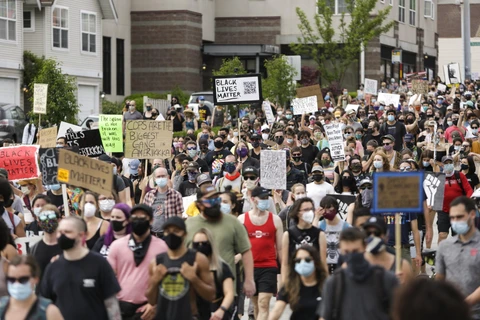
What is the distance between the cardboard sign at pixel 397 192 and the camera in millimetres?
9070

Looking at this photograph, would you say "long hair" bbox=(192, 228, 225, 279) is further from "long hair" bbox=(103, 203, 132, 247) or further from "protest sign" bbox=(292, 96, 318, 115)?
"protest sign" bbox=(292, 96, 318, 115)

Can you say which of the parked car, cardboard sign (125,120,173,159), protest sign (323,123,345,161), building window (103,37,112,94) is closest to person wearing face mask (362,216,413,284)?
cardboard sign (125,120,173,159)

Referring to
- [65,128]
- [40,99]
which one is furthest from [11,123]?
[65,128]

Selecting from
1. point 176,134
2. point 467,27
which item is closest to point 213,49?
point 467,27

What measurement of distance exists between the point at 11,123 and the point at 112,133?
13977 millimetres

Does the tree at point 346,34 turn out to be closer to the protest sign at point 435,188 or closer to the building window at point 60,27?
the building window at point 60,27

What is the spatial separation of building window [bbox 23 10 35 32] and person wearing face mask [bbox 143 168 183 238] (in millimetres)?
33624

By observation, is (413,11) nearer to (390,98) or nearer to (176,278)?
(390,98)

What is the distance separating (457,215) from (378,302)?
6.10ft

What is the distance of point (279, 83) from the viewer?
137ft

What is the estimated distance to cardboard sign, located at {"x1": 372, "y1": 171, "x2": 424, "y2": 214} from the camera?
357 inches

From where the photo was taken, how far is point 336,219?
40.9 ft

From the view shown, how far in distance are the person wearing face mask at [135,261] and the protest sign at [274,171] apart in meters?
6.34

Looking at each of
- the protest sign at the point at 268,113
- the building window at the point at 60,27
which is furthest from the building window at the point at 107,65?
the protest sign at the point at 268,113
